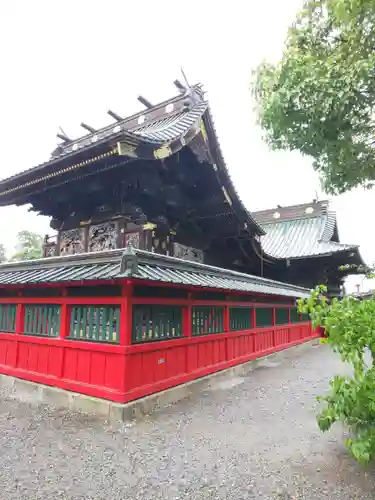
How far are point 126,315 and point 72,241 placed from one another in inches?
156

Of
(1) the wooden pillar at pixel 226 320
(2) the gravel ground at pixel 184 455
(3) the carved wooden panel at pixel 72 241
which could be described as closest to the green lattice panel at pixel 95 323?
(2) the gravel ground at pixel 184 455

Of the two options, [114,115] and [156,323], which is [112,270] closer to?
[156,323]

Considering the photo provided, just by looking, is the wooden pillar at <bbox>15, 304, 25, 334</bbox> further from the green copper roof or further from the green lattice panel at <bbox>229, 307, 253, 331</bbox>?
the green lattice panel at <bbox>229, 307, 253, 331</bbox>

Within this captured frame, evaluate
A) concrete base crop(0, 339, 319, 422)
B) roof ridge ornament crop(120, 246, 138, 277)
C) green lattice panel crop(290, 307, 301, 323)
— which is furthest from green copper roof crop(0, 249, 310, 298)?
green lattice panel crop(290, 307, 301, 323)

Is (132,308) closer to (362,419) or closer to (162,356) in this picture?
(162,356)

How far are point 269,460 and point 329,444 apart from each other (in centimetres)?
98

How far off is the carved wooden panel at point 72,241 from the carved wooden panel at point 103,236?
1.07ft

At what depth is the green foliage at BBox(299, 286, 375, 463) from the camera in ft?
9.74

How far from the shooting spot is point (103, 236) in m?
7.95

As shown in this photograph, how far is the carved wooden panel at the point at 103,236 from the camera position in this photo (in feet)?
25.3

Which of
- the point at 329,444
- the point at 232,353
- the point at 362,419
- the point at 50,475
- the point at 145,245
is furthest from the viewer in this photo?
the point at 232,353

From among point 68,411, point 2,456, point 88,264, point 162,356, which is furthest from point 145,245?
point 2,456

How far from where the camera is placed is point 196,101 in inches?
358

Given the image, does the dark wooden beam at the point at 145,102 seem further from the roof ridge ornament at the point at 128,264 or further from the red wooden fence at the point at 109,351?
the roof ridge ornament at the point at 128,264
